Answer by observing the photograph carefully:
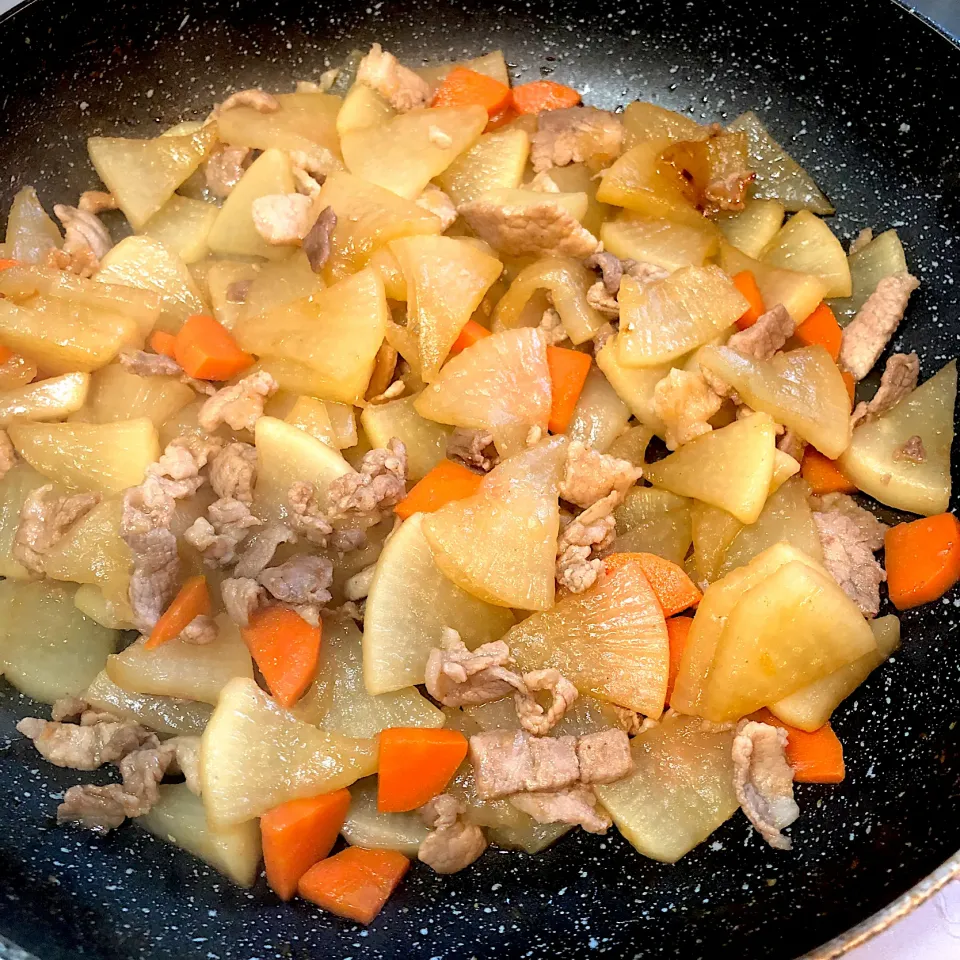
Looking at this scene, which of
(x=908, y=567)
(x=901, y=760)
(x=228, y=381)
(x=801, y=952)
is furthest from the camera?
(x=228, y=381)

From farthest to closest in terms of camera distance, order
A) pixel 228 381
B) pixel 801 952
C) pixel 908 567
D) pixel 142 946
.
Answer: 1. pixel 228 381
2. pixel 908 567
3. pixel 142 946
4. pixel 801 952

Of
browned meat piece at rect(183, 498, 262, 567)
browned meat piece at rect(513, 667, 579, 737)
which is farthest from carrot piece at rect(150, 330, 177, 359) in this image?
browned meat piece at rect(513, 667, 579, 737)

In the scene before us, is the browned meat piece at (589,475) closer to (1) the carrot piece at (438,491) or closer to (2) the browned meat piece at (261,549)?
(1) the carrot piece at (438,491)

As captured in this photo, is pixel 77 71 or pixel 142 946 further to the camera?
pixel 77 71

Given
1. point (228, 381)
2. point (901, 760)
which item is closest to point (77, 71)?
point (228, 381)

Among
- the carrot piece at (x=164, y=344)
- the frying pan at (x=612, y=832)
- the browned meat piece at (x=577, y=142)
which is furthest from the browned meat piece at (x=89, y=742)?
the browned meat piece at (x=577, y=142)

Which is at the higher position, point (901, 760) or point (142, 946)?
point (901, 760)

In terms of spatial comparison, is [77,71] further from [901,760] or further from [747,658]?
[901,760]
